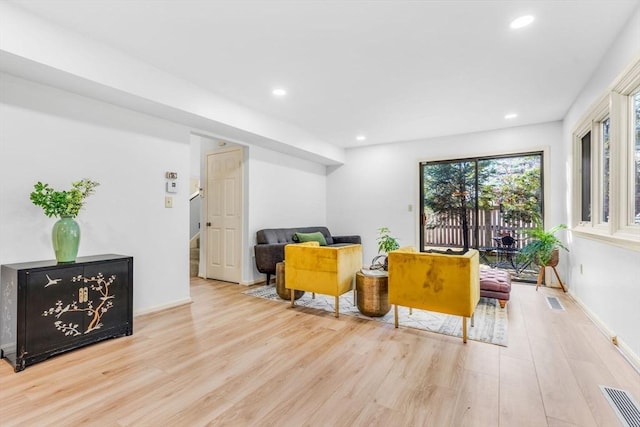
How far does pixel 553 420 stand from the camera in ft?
5.29

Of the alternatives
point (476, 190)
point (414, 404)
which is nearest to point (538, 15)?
point (414, 404)

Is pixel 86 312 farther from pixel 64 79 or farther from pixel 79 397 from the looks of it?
pixel 64 79

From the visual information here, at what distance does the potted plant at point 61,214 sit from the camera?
95.2 inches

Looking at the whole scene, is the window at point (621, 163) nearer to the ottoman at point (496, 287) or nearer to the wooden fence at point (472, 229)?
the ottoman at point (496, 287)

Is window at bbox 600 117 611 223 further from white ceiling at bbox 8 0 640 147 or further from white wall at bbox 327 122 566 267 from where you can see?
white wall at bbox 327 122 566 267

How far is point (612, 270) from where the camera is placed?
262cm

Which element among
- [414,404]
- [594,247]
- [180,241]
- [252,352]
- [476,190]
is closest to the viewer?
[414,404]

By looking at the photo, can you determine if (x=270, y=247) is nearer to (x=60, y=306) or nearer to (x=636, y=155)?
(x=60, y=306)

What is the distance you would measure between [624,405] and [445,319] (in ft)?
4.86

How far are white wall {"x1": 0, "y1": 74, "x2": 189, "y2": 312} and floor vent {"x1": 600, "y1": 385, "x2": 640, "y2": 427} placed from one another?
152 inches

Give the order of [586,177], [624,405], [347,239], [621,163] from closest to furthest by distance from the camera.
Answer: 1. [624,405]
2. [621,163]
3. [586,177]
4. [347,239]

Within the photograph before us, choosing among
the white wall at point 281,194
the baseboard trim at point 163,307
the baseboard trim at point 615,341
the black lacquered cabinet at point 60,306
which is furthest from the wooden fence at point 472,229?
the black lacquered cabinet at point 60,306

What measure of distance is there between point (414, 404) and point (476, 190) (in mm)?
4450

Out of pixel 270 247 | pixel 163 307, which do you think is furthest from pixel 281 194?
pixel 163 307
